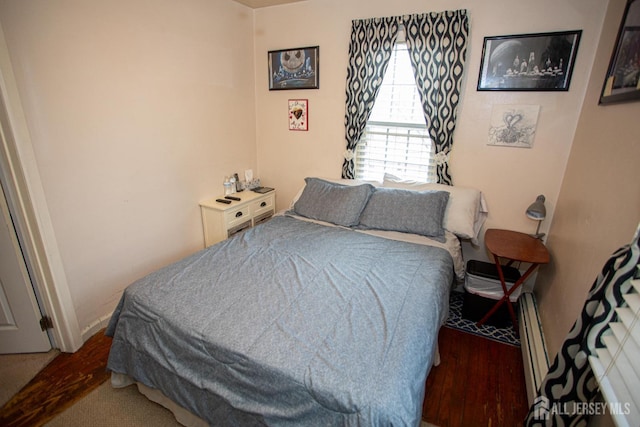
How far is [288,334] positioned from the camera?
4.20ft

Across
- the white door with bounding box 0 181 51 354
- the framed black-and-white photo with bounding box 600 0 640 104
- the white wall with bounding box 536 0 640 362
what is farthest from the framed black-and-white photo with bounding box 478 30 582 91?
the white door with bounding box 0 181 51 354

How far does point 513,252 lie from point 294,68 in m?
2.47

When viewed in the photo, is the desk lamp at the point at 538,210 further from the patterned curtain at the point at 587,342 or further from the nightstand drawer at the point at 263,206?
the nightstand drawer at the point at 263,206

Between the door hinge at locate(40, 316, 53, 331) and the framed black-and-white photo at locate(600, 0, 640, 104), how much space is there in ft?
10.9

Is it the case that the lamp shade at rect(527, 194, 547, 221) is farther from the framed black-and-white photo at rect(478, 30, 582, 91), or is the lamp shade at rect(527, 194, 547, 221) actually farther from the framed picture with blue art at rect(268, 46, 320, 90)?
the framed picture with blue art at rect(268, 46, 320, 90)

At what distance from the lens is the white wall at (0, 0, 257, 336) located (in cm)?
167

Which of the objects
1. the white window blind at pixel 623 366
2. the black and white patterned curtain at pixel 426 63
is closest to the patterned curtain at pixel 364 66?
the black and white patterned curtain at pixel 426 63

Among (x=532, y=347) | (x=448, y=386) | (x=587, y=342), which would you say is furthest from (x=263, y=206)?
(x=587, y=342)

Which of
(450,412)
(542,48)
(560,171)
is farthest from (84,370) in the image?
(542,48)

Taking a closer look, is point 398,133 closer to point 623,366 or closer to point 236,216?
point 236,216

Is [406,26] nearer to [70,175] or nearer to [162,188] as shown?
[162,188]

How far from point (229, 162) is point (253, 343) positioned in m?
2.19

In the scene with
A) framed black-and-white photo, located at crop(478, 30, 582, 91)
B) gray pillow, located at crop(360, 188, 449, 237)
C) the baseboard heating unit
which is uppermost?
framed black-and-white photo, located at crop(478, 30, 582, 91)

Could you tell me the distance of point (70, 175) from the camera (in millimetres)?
1823
